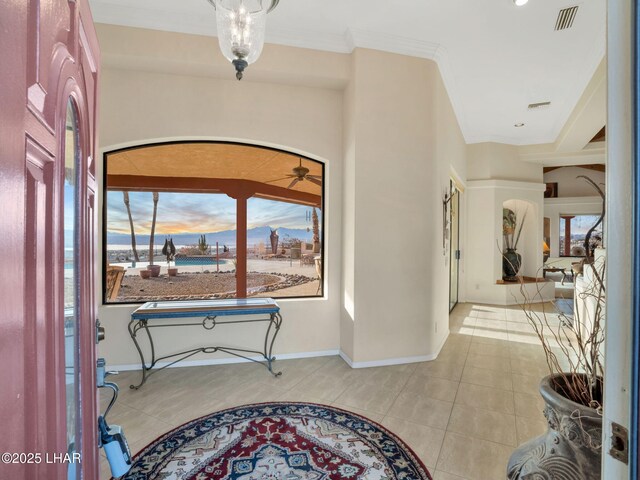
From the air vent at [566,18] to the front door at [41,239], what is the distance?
3.99 meters

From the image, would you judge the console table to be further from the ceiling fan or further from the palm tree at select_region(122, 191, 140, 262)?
the ceiling fan

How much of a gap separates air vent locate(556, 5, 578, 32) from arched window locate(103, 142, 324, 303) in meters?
2.80

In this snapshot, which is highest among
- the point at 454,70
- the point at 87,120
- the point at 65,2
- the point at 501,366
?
the point at 454,70

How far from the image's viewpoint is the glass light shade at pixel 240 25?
187cm

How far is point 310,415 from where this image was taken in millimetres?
2621

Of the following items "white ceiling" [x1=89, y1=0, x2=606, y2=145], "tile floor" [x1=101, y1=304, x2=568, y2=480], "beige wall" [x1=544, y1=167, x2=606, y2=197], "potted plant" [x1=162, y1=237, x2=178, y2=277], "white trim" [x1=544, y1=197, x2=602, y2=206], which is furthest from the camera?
"beige wall" [x1=544, y1=167, x2=606, y2=197]

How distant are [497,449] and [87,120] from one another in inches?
118

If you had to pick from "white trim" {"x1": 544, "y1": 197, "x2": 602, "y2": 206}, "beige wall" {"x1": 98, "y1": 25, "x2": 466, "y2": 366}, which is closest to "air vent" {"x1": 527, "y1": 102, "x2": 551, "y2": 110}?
"beige wall" {"x1": 98, "y1": 25, "x2": 466, "y2": 366}

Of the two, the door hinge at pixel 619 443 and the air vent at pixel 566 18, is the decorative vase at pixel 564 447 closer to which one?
the door hinge at pixel 619 443

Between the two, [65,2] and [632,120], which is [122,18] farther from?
[632,120]

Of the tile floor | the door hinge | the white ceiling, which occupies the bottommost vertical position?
the tile floor

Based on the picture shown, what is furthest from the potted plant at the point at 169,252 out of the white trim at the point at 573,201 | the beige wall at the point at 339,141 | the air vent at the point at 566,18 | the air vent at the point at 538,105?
the white trim at the point at 573,201

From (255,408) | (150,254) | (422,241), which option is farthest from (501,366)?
(150,254)

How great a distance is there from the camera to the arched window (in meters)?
3.59
